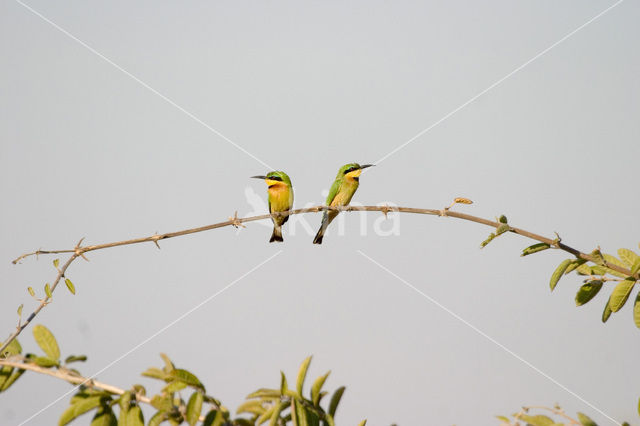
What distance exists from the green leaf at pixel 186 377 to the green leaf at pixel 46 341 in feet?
1.58

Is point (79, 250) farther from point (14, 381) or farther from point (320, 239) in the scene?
point (320, 239)

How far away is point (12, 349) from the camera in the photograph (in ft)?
7.02

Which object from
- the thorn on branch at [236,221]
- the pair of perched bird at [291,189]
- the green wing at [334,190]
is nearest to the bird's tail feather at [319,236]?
the pair of perched bird at [291,189]

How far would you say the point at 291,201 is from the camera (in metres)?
9.23

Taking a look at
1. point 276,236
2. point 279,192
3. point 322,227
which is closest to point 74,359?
point 322,227

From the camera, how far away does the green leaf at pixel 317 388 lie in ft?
5.75

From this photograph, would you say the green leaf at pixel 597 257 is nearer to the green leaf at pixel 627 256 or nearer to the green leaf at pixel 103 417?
the green leaf at pixel 627 256

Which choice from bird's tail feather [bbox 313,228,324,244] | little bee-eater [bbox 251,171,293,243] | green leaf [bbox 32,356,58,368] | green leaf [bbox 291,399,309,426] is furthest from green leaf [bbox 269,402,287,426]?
little bee-eater [bbox 251,171,293,243]

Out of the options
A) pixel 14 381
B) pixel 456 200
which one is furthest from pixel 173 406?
pixel 456 200

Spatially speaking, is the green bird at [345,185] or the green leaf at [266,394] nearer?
the green leaf at [266,394]

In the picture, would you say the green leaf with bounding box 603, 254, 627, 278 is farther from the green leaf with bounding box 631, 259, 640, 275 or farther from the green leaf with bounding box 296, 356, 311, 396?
the green leaf with bounding box 296, 356, 311, 396

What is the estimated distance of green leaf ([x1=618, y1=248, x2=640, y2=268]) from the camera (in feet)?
8.08

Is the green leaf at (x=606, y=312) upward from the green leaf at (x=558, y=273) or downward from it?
downward

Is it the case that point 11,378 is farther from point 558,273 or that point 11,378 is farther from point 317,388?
point 558,273
